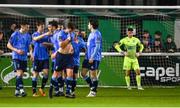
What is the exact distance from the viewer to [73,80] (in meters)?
18.4

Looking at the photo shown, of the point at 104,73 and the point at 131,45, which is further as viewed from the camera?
the point at 104,73

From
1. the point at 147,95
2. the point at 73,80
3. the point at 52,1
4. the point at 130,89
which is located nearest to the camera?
the point at 73,80

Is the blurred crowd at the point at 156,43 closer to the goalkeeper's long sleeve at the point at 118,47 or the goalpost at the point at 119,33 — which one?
the goalpost at the point at 119,33

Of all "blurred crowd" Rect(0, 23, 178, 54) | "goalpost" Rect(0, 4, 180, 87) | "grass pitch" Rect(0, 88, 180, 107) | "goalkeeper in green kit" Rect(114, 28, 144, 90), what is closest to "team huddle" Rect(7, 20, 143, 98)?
"grass pitch" Rect(0, 88, 180, 107)

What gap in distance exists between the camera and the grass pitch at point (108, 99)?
1688 centimetres

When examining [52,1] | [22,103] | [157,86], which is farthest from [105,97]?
[52,1]

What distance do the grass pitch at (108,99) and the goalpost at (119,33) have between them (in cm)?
129

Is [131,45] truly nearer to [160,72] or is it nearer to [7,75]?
[160,72]

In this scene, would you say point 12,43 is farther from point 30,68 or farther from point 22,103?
point 30,68

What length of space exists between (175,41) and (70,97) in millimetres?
6207

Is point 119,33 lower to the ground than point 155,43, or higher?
higher

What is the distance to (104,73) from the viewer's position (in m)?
23.0

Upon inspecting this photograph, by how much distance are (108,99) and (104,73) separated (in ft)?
15.2

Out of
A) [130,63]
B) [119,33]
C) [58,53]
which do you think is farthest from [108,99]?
[119,33]
